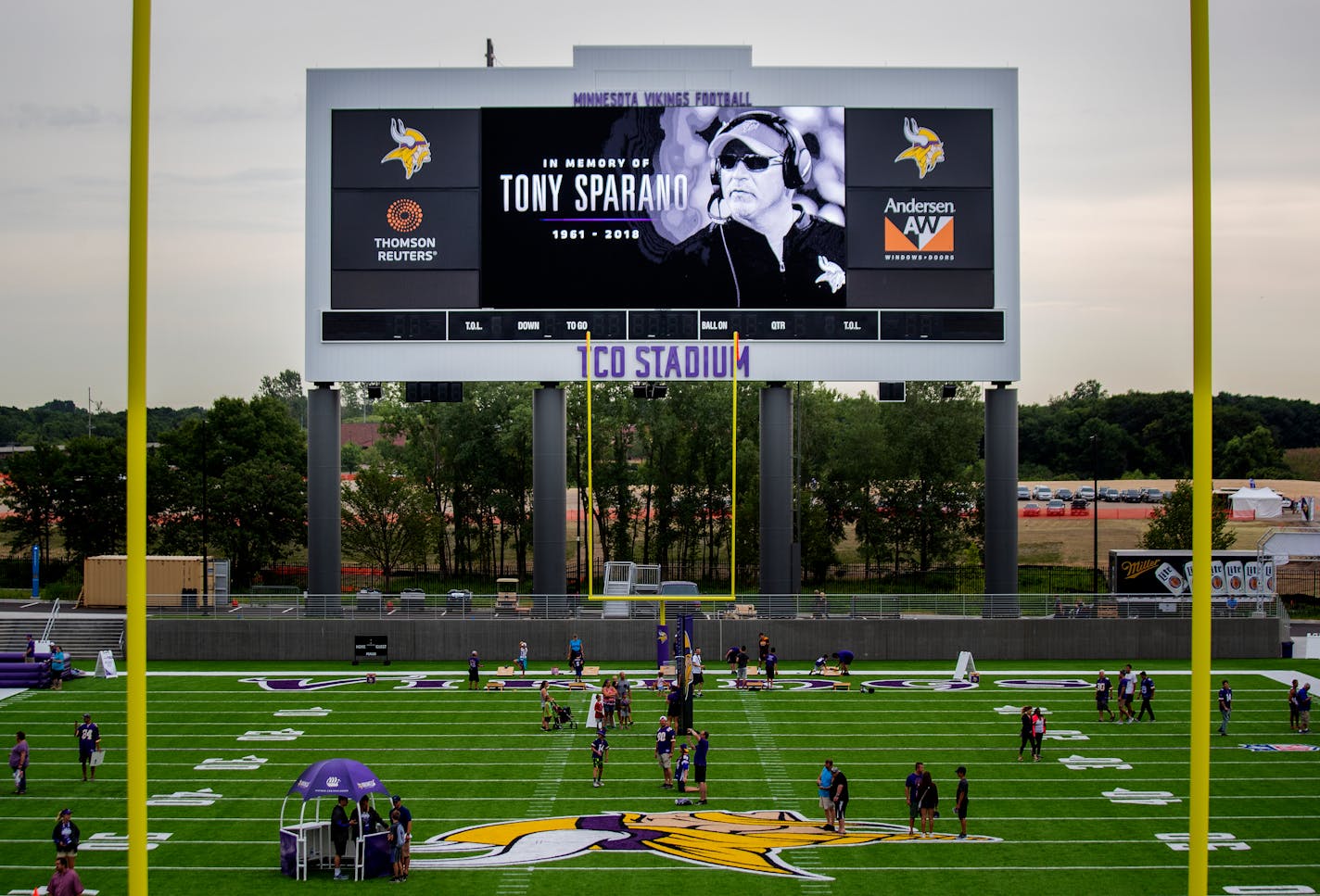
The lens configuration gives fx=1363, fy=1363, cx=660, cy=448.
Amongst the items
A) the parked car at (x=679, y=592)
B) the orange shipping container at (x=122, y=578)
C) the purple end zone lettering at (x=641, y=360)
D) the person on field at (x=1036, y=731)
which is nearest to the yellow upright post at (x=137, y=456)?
the person on field at (x=1036, y=731)

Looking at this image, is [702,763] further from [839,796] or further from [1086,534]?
[1086,534]

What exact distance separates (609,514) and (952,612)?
88.7ft

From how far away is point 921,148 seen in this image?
35.9 metres

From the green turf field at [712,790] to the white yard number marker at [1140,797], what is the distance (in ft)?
0.22

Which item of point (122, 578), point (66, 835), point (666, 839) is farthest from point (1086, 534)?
point (66, 835)

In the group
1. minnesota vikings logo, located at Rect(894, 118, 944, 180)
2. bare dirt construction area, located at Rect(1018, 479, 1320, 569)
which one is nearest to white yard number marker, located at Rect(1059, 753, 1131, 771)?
minnesota vikings logo, located at Rect(894, 118, 944, 180)

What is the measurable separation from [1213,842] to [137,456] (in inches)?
628

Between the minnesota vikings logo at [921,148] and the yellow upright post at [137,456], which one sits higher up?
the minnesota vikings logo at [921,148]

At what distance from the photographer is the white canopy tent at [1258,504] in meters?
70.6

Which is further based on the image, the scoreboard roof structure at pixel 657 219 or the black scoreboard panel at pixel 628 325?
the black scoreboard panel at pixel 628 325

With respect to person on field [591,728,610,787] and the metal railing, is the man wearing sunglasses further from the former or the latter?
person on field [591,728,610,787]

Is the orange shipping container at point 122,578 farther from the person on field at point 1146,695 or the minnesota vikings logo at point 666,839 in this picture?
the person on field at point 1146,695

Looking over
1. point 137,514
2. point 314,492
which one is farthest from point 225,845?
point 314,492

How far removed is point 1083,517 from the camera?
76.7 metres
